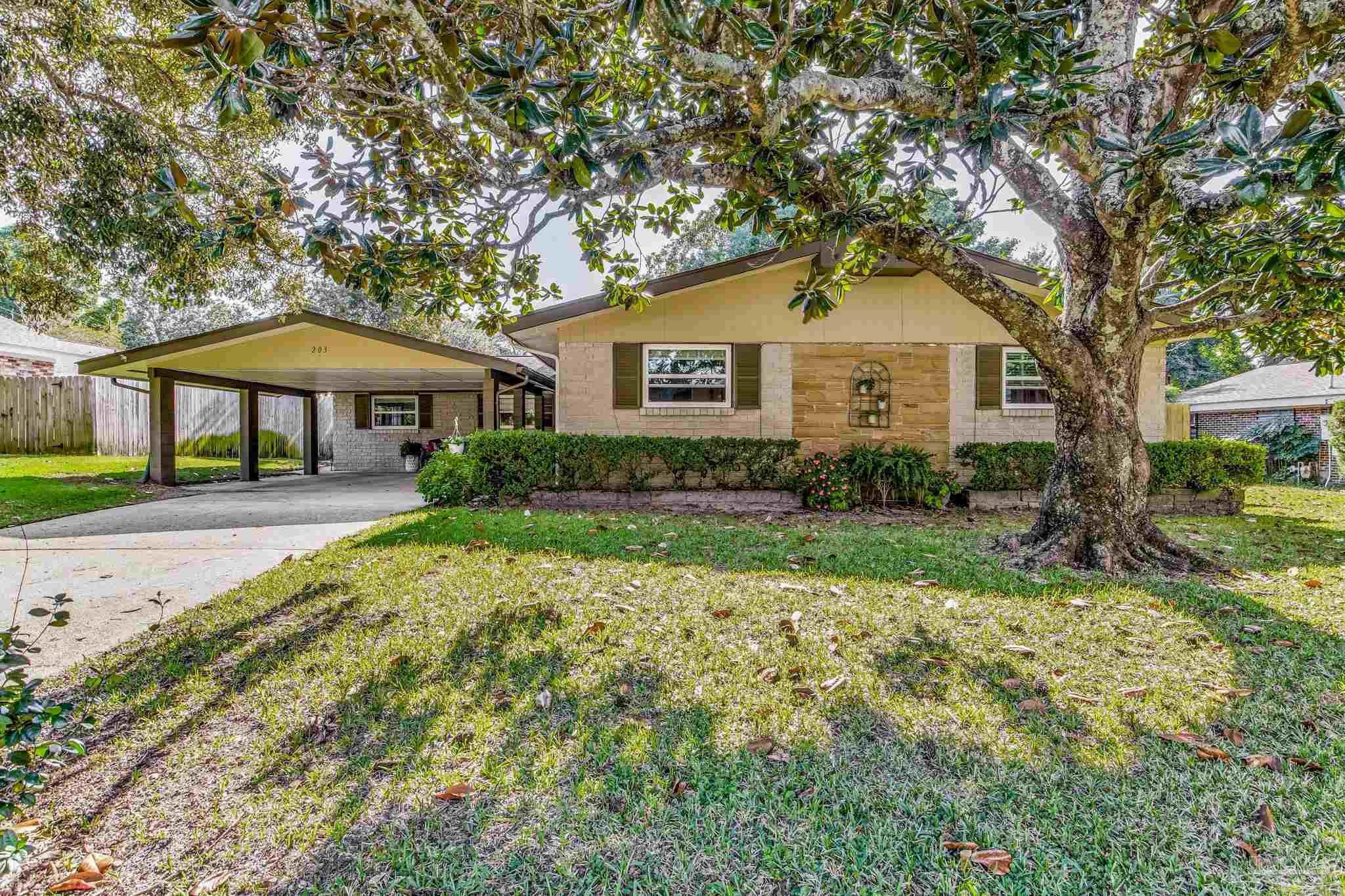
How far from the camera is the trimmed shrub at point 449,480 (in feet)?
28.3

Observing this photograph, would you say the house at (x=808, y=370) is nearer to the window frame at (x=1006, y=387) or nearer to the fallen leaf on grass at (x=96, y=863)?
the window frame at (x=1006, y=387)

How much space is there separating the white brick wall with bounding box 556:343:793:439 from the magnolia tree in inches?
117

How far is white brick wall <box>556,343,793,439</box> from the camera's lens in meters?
9.59

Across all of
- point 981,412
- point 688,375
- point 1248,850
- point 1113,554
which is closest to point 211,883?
point 1248,850

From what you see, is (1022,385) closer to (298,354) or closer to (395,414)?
(298,354)

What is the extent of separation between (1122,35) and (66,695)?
8.18 m

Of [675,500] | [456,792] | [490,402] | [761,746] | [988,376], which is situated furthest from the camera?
[490,402]

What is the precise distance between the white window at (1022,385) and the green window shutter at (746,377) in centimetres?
424

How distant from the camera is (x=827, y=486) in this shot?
28.5 feet

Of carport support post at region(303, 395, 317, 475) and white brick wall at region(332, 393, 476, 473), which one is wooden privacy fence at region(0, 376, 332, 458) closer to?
carport support post at region(303, 395, 317, 475)

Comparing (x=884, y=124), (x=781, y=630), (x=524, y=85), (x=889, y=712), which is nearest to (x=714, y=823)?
(x=889, y=712)

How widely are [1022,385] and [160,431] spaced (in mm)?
16124

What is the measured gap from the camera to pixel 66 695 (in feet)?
8.80

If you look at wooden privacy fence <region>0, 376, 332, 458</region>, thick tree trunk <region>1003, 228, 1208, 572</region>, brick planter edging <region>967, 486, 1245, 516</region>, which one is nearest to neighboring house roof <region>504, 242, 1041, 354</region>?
brick planter edging <region>967, 486, 1245, 516</region>
